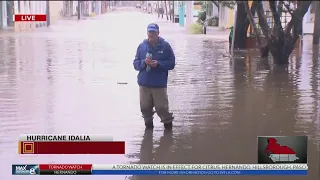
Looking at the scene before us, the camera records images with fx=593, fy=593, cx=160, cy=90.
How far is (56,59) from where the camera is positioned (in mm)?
13562

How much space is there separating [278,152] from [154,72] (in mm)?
2766

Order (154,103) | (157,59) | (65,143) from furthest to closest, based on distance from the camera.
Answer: (154,103) < (157,59) < (65,143)

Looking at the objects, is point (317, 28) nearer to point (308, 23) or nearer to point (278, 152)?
point (308, 23)

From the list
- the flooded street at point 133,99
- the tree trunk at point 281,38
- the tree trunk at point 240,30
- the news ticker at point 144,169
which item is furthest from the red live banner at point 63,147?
the tree trunk at point 240,30

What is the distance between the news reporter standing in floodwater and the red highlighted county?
2.45m

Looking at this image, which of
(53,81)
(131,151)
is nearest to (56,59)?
(53,81)

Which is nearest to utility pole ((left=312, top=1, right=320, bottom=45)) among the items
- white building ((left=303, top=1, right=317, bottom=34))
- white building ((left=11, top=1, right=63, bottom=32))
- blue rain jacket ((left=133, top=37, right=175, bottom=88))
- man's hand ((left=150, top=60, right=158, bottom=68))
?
white building ((left=303, top=1, right=317, bottom=34))

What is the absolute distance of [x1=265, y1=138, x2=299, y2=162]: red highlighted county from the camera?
162 inches

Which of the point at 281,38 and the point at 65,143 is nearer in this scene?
the point at 65,143

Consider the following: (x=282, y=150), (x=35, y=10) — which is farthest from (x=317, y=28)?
(x=282, y=150)

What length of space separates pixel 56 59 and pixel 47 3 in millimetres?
3500

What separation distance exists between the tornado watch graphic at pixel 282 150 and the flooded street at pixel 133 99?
0.95m

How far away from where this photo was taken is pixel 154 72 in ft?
21.9

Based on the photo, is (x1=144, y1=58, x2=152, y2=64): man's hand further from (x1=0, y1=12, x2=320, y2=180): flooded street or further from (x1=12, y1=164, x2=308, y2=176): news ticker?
(x1=12, y1=164, x2=308, y2=176): news ticker
